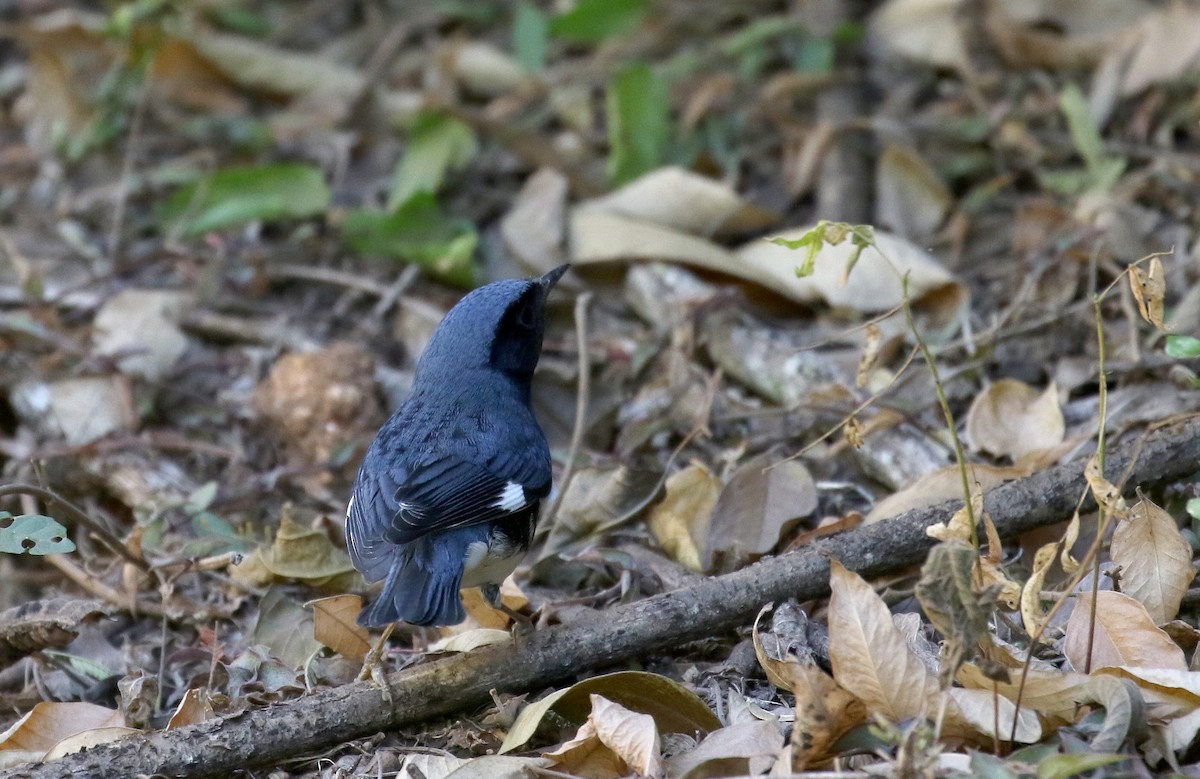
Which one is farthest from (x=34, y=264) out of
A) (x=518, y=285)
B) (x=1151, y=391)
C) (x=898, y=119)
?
(x=1151, y=391)

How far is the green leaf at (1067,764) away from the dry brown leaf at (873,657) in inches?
12.5

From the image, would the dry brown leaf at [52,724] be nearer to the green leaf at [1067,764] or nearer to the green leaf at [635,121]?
the green leaf at [1067,764]

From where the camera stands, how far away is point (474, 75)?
7.32 m

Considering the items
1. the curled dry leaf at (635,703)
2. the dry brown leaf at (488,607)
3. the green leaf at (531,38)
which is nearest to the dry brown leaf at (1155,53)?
the green leaf at (531,38)

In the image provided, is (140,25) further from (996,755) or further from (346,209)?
(996,755)

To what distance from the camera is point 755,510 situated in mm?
4281

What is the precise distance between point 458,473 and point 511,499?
0.20 metres

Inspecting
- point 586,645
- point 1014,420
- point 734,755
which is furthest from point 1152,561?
point 586,645

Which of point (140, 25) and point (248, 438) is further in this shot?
point (140, 25)

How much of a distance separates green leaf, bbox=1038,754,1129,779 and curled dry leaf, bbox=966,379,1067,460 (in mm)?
1788

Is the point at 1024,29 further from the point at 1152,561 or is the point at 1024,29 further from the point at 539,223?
the point at 1152,561

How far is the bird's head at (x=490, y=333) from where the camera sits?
440 centimetres

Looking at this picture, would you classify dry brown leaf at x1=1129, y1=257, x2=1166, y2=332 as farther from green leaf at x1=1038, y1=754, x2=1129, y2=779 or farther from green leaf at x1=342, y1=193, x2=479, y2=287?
green leaf at x1=342, y1=193, x2=479, y2=287

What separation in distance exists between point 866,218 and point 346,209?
2.60 m
